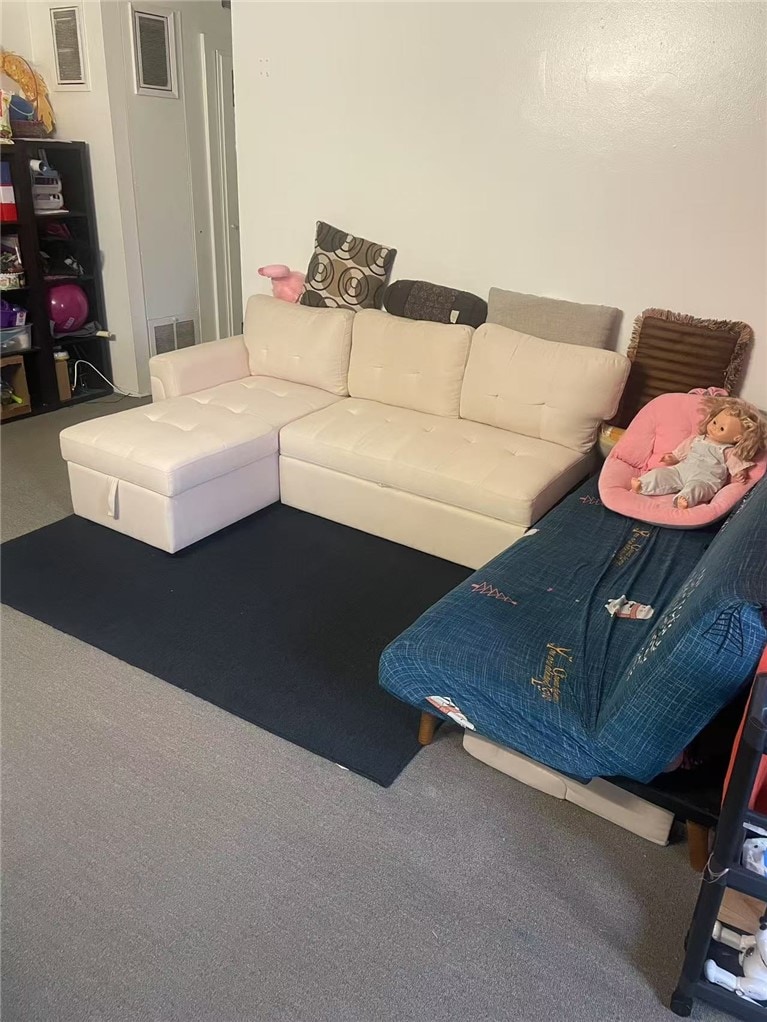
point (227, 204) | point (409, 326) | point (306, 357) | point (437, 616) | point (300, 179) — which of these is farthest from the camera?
point (227, 204)

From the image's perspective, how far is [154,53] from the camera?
4125 mm

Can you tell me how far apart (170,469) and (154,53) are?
2.82 metres

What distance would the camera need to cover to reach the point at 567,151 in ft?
9.75

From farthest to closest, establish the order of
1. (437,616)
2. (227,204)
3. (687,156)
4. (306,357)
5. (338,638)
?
(227,204)
(306,357)
(687,156)
(338,638)
(437,616)

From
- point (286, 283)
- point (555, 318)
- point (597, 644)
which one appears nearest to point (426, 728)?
point (597, 644)

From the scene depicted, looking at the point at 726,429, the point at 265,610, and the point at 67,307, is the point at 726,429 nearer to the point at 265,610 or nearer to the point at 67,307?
the point at 265,610

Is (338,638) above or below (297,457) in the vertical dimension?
below

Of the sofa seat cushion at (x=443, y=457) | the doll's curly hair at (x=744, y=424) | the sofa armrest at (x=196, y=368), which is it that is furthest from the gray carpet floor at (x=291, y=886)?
the sofa armrest at (x=196, y=368)

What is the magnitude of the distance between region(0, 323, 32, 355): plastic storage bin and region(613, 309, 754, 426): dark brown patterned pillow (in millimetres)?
3083

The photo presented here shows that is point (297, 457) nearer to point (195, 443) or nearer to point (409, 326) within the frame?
point (195, 443)

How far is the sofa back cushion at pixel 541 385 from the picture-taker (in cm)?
279

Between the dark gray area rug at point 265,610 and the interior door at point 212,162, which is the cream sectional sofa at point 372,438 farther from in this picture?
the interior door at point 212,162

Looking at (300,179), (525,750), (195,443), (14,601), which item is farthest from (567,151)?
(14,601)

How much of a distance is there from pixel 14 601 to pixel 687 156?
2.84 metres
